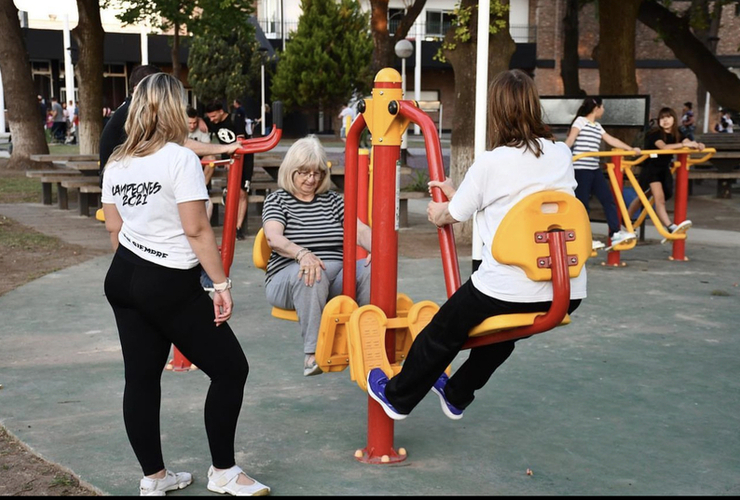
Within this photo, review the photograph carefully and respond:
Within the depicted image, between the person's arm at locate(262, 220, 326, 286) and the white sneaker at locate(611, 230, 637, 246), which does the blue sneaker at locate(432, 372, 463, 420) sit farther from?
the white sneaker at locate(611, 230, 637, 246)

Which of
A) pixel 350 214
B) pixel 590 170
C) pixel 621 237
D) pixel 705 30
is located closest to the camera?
pixel 350 214

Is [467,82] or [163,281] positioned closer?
[163,281]

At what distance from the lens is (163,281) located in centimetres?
338

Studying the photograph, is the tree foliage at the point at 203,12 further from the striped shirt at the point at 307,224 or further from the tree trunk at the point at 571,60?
the striped shirt at the point at 307,224

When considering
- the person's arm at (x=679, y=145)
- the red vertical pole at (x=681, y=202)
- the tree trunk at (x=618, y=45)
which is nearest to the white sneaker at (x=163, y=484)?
the red vertical pole at (x=681, y=202)

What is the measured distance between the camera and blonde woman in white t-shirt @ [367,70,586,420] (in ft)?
11.0

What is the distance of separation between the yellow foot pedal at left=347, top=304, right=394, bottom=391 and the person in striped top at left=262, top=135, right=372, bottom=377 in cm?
66

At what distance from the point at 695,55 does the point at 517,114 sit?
16486 mm

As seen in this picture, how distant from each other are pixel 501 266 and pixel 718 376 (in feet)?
8.37

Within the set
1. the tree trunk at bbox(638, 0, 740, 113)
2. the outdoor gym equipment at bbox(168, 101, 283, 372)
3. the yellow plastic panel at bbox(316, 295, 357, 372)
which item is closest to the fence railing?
the tree trunk at bbox(638, 0, 740, 113)

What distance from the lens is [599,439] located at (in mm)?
4273

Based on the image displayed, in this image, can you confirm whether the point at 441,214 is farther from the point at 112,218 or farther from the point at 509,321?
the point at 112,218

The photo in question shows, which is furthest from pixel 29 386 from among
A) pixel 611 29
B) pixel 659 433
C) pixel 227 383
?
pixel 611 29

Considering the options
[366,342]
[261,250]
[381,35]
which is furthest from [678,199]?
[381,35]
